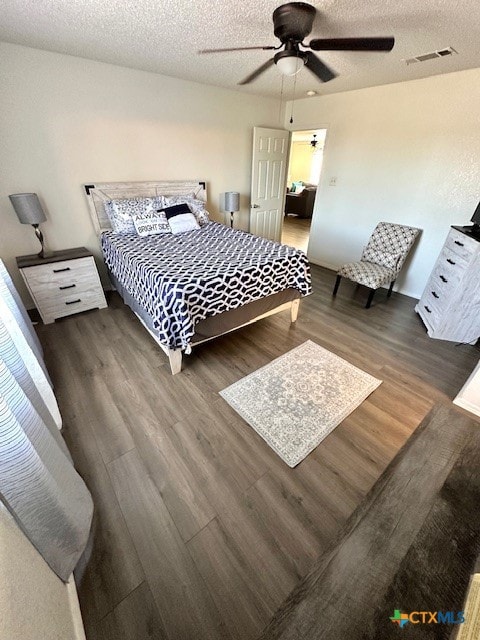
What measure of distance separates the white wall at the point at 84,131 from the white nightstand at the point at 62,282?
432 millimetres

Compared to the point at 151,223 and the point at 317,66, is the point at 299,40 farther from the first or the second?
the point at 151,223

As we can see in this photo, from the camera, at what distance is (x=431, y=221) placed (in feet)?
10.1

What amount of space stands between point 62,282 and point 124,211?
3.35ft

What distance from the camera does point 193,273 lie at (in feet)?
6.48

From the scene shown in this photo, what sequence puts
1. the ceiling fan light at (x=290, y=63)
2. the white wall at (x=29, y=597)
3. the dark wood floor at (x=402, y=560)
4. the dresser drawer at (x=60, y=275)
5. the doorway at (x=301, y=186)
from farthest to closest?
the doorway at (x=301, y=186) < the dresser drawer at (x=60, y=275) < the ceiling fan light at (x=290, y=63) < the dark wood floor at (x=402, y=560) < the white wall at (x=29, y=597)

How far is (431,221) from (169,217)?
122 inches

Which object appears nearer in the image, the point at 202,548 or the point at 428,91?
the point at 202,548

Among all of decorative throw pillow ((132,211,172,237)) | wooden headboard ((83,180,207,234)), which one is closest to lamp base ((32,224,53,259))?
wooden headboard ((83,180,207,234))

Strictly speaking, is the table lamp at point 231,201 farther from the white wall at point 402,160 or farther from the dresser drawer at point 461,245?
the dresser drawer at point 461,245

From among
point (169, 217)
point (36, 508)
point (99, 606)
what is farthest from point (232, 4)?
point (99, 606)

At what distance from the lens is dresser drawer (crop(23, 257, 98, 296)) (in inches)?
98.0

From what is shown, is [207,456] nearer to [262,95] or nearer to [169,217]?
[169,217]

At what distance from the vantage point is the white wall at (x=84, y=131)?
239cm

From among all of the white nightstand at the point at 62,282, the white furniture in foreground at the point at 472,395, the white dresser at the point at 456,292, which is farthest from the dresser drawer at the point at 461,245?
the white nightstand at the point at 62,282
